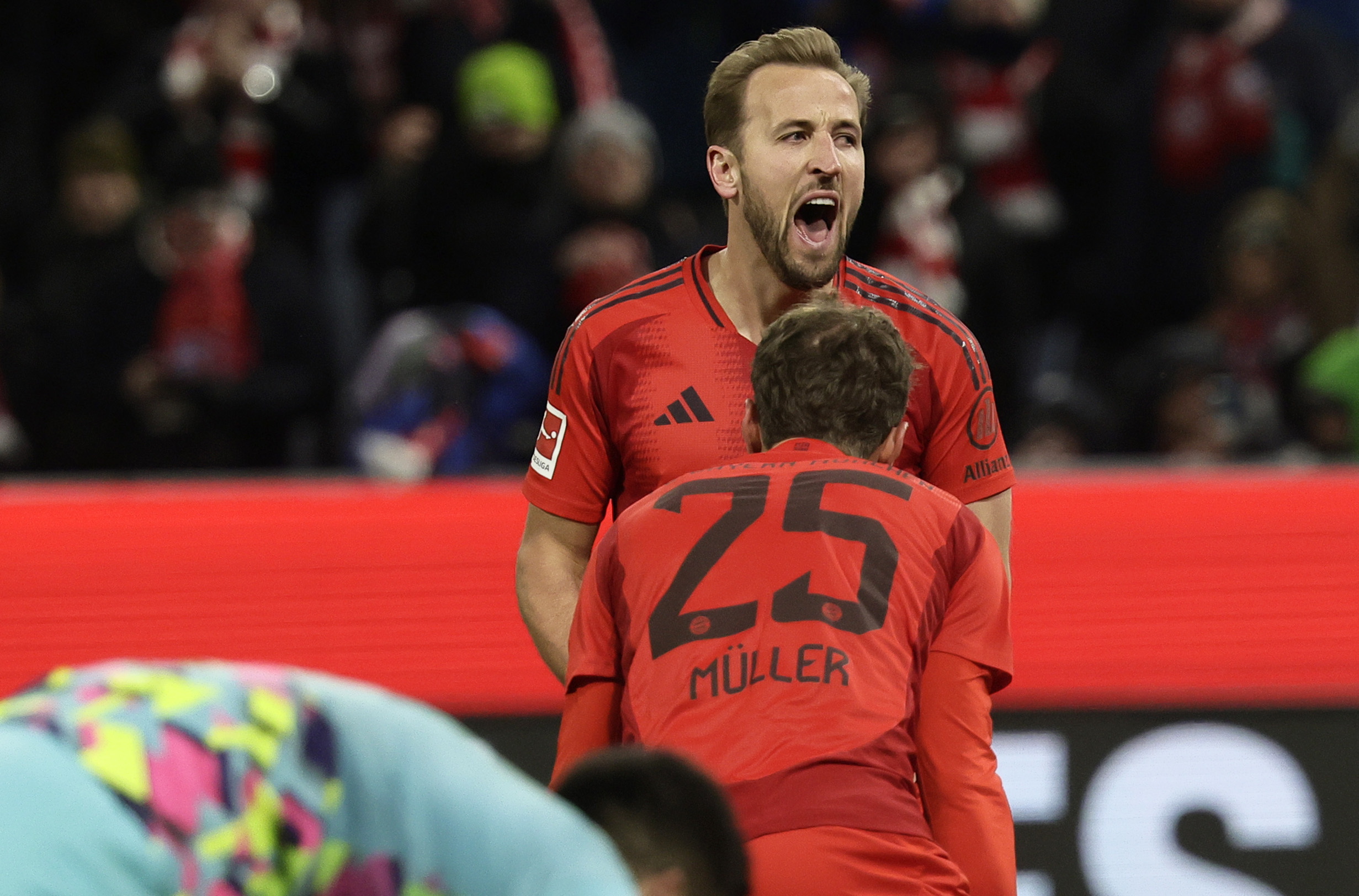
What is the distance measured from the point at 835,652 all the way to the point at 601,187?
12.5 feet

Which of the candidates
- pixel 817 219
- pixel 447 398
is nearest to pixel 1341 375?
pixel 447 398

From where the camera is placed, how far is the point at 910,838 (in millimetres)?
2535

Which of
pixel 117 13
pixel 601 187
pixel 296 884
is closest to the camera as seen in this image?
pixel 296 884

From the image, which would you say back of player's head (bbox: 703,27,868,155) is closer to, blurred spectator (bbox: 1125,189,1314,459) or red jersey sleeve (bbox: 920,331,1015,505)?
red jersey sleeve (bbox: 920,331,1015,505)

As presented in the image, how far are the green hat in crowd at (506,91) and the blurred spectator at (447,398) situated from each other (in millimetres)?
1021

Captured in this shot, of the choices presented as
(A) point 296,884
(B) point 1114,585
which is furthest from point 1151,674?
(A) point 296,884

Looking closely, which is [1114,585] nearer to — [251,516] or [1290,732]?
[1290,732]

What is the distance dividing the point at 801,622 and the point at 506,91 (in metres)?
4.43

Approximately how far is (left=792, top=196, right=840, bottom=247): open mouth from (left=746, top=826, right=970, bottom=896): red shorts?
3.89 feet

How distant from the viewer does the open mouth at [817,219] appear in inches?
130

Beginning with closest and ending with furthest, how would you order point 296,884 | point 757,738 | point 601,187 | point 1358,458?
point 296,884 < point 757,738 < point 1358,458 < point 601,187

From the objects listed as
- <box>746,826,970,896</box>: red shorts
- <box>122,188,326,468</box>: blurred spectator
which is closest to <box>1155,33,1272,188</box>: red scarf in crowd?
<box>122,188,326,468</box>: blurred spectator

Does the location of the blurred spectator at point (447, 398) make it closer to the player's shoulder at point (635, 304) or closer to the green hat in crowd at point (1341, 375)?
the player's shoulder at point (635, 304)

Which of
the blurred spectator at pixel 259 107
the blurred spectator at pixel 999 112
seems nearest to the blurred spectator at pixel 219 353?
the blurred spectator at pixel 259 107
